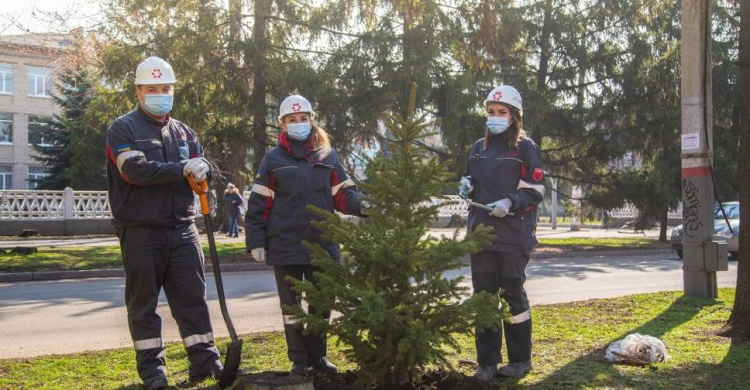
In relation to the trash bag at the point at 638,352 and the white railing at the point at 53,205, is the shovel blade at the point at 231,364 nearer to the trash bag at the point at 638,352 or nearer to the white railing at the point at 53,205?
the trash bag at the point at 638,352

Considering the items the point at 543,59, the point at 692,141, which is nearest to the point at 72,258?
the point at 692,141

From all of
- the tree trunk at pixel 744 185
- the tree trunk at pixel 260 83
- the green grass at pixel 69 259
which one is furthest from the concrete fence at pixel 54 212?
the tree trunk at pixel 744 185

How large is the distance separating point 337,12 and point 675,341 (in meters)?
13.1

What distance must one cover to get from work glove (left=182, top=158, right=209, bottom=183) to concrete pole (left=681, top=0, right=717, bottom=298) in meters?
6.49

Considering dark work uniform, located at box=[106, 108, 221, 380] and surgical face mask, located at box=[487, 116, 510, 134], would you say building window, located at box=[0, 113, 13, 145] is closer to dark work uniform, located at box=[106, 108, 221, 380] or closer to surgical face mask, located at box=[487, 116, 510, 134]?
dark work uniform, located at box=[106, 108, 221, 380]

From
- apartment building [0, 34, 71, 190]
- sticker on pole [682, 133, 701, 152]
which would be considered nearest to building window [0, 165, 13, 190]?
apartment building [0, 34, 71, 190]

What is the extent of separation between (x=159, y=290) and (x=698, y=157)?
6887mm

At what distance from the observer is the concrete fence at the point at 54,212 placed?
91.0 feet

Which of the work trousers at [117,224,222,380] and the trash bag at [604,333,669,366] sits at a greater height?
the work trousers at [117,224,222,380]

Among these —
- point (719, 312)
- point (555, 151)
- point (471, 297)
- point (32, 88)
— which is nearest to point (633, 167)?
point (555, 151)

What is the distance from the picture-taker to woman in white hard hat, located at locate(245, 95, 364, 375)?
5438mm

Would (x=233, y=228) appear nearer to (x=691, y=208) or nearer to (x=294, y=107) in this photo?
(x=691, y=208)

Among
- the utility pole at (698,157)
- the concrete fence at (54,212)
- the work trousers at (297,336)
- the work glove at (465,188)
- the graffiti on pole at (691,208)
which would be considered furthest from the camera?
the concrete fence at (54,212)

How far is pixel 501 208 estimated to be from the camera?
5.29 m
